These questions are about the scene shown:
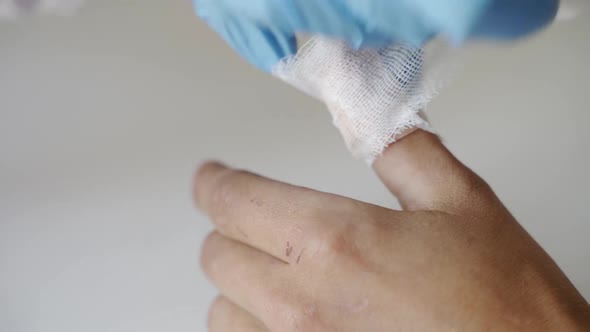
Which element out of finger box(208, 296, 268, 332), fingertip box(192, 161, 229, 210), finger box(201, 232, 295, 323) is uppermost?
fingertip box(192, 161, 229, 210)

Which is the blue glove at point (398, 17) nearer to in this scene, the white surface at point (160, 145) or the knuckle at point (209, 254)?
the knuckle at point (209, 254)

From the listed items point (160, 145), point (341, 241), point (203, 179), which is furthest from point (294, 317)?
point (160, 145)

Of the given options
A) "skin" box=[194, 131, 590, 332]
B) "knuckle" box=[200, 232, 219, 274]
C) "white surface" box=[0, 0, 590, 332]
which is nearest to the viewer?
"skin" box=[194, 131, 590, 332]

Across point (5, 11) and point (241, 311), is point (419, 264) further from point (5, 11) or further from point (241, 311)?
point (5, 11)

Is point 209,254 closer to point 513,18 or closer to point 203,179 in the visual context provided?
point 203,179

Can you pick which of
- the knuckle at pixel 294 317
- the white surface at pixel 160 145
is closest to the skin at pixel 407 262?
the knuckle at pixel 294 317

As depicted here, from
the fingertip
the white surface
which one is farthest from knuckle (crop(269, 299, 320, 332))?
the white surface

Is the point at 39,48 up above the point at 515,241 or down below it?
above

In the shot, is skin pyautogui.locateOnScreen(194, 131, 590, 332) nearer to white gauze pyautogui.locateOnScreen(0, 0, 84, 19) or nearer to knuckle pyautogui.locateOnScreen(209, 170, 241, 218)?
knuckle pyautogui.locateOnScreen(209, 170, 241, 218)

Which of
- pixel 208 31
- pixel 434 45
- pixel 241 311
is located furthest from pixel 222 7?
pixel 208 31
